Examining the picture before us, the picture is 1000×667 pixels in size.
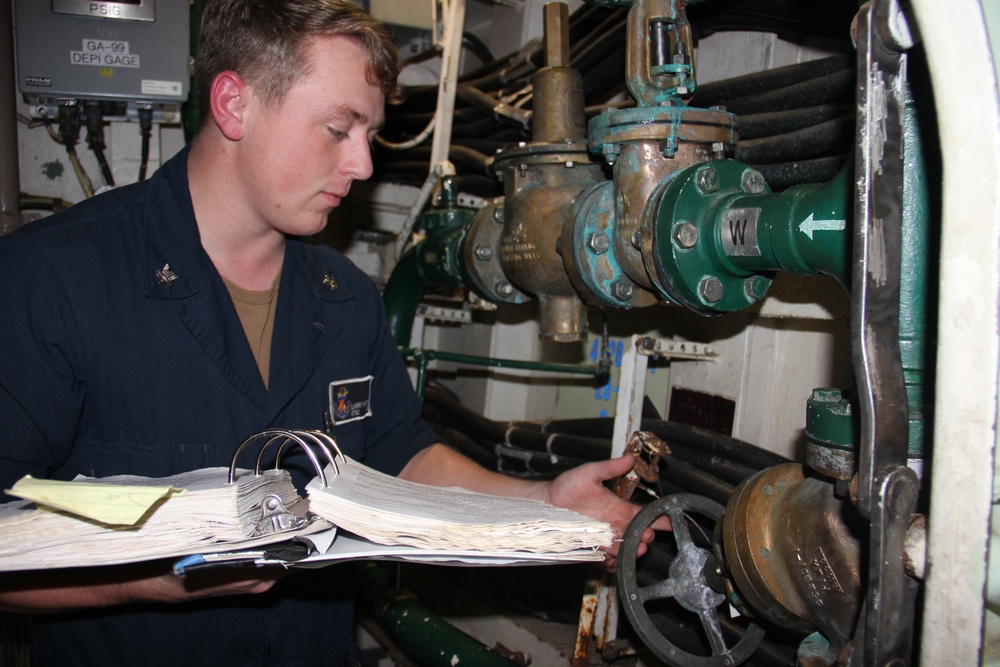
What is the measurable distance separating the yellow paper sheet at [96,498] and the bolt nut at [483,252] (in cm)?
97

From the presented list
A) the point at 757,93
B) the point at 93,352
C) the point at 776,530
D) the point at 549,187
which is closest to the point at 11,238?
the point at 93,352

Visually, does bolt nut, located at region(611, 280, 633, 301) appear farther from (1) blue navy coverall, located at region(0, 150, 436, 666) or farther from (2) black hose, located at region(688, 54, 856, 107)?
(1) blue navy coverall, located at region(0, 150, 436, 666)

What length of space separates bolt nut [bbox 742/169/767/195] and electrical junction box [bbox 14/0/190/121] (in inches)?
62.0

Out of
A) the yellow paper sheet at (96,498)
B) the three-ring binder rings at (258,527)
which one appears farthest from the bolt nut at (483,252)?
the yellow paper sheet at (96,498)

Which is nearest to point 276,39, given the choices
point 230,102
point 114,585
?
point 230,102

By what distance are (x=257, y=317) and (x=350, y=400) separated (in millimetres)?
219

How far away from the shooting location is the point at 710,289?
93cm

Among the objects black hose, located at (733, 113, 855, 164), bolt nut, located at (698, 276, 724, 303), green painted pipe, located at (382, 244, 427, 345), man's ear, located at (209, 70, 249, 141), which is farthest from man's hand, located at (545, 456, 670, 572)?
green painted pipe, located at (382, 244, 427, 345)

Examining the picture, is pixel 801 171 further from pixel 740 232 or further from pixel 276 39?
pixel 276 39

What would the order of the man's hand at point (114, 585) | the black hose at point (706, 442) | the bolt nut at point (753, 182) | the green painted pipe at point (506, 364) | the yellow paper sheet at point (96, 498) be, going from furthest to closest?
the green painted pipe at point (506, 364), the black hose at point (706, 442), the bolt nut at point (753, 182), the man's hand at point (114, 585), the yellow paper sheet at point (96, 498)

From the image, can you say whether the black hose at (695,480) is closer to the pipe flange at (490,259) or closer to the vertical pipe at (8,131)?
the pipe flange at (490,259)

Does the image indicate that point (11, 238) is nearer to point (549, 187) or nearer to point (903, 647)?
point (549, 187)

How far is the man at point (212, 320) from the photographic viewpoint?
934 mm

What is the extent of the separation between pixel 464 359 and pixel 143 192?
1028mm
